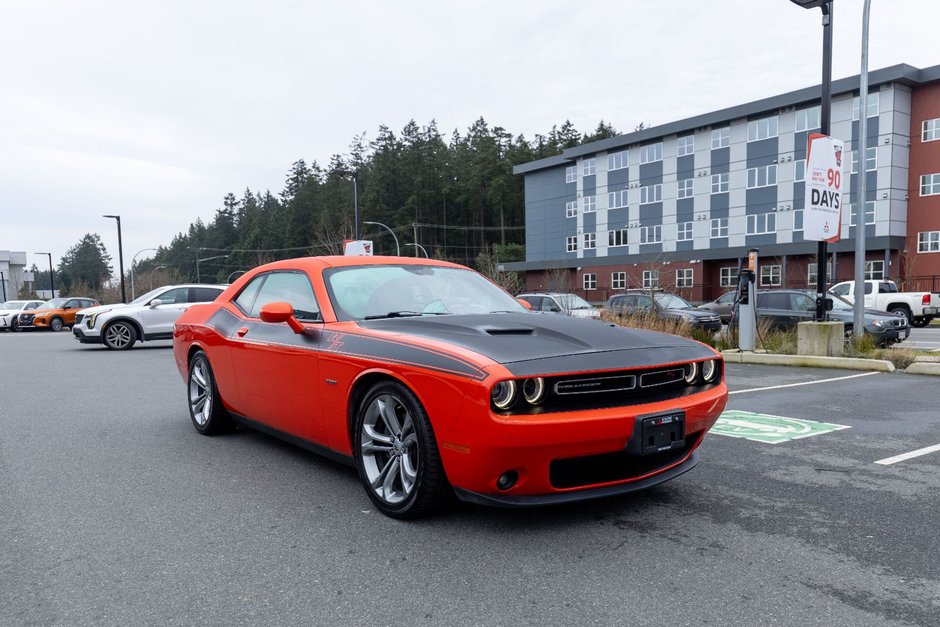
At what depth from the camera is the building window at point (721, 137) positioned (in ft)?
148

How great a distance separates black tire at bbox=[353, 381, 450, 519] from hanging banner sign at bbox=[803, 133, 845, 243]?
936cm

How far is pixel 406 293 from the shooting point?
4.65 metres

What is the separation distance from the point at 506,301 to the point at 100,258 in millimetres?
157737

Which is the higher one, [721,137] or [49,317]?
[721,137]

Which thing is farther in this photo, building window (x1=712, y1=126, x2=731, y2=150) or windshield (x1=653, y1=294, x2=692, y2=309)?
building window (x1=712, y1=126, x2=731, y2=150)

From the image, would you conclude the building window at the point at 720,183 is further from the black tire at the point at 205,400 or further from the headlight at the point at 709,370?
the headlight at the point at 709,370

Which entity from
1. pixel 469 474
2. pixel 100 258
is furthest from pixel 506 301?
pixel 100 258

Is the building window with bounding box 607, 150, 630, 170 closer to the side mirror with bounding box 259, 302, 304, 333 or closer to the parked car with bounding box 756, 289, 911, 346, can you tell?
the parked car with bounding box 756, 289, 911, 346

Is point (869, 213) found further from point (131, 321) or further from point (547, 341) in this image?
point (547, 341)

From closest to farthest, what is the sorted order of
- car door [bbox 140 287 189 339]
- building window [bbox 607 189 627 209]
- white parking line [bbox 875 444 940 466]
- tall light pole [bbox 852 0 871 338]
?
white parking line [bbox 875 444 940 466], tall light pole [bbox 852 0 871 338], car door [bbox 140 287 189 339], building window [bbox 607 189 627 209]

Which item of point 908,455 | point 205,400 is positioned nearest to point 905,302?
point 908,455

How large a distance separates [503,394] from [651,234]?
50144 millimetres

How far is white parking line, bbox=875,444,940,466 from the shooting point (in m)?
4.83

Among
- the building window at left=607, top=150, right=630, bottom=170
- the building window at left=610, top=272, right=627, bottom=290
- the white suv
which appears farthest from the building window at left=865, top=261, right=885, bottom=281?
the white suv
